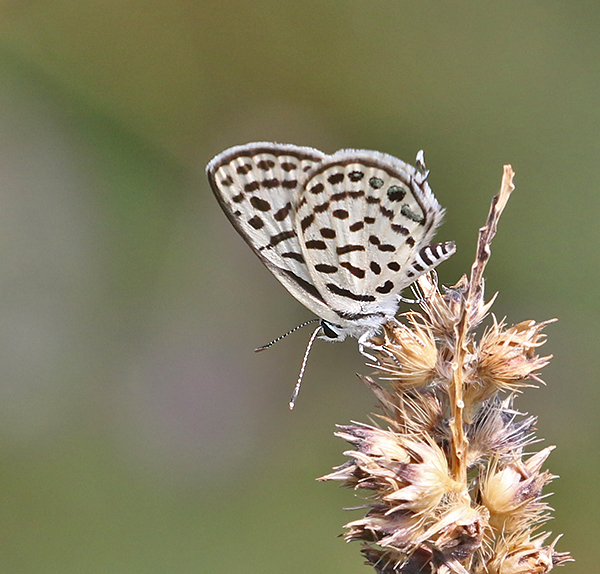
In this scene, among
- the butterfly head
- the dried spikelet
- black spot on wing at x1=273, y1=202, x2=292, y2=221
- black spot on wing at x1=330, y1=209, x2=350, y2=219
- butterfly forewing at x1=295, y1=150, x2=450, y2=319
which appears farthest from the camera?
the butterfly head

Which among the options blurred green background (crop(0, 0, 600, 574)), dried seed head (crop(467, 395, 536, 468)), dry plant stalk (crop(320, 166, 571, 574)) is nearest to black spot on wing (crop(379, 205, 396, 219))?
dry plant stalk (crop(320, 166, 571, 574))

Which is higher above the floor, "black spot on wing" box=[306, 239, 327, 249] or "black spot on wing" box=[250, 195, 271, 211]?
"black spot on wing" box=[250, 195, 271, 211]

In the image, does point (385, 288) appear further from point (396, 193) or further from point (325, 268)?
point (396, 193)

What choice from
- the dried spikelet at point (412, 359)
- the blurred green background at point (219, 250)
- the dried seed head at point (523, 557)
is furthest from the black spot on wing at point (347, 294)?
the blurred green background at point (219, 250)

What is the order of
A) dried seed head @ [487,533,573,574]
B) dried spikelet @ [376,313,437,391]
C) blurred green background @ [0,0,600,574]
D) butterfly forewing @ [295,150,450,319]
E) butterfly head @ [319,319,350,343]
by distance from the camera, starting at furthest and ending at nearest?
blurred green background @ [0,0,600,574]
butterfly head @ [319,319,350,343]
butterfly forewing @ [295,150,450,319]
dried spikelet @ [376,313,437,391]
dried seed head @ [487,533,573,574]

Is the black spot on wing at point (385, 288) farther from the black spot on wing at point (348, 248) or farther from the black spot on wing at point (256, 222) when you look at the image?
the black spot on wing at point (256, 222)

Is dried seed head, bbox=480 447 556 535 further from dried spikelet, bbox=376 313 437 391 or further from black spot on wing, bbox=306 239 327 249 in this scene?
black spot on wing, bbox=306 239 327 249

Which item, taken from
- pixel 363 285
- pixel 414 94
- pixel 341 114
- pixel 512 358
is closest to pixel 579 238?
pixel 414 94

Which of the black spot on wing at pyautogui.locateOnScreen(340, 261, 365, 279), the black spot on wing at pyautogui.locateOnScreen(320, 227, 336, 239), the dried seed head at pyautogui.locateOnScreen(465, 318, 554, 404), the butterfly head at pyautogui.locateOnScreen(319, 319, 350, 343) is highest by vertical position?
the black spot on wing at pyautogui.locateOnScreen(320, 227, 336, 239)

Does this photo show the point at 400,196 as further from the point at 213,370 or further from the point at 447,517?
the point at 213,370
